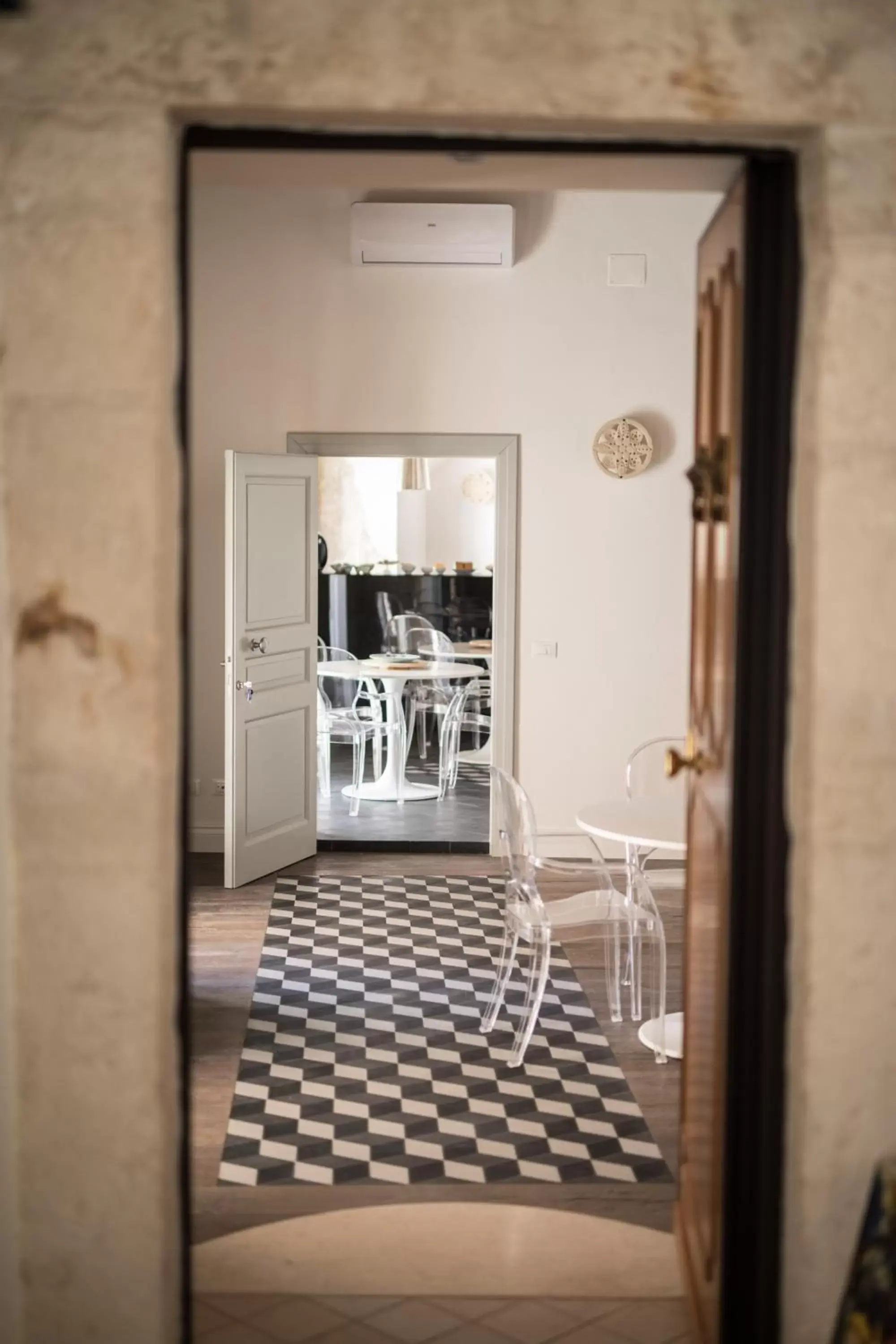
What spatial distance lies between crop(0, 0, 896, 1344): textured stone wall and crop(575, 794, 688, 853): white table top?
6.20 ft

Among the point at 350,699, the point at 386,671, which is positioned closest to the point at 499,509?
the point at 386,671

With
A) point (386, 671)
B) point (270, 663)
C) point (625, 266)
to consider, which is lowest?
point (386, 671)

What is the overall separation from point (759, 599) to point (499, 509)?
17.0 ft

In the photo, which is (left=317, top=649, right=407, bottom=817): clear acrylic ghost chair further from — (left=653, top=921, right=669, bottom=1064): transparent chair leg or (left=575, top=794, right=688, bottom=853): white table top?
Answer: (left=653, top=921, right=669, bottom=1064): transparent chair leg

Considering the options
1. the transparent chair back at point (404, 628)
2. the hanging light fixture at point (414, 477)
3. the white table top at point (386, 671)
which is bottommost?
the white table top at point (386, 671)

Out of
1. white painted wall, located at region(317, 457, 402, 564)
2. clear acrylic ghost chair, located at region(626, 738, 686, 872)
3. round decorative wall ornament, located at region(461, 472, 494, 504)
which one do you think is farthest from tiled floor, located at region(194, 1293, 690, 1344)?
round decorative wall ornament, located at region(461, 472, 494, 504)

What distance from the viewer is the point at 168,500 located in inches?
88.1

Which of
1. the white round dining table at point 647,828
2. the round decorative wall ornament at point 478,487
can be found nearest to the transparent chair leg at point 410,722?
the round decorative wall ornament at point 478,487

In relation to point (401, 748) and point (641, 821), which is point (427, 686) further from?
point (641, 821)

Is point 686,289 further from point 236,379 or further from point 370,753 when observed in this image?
point 370,753

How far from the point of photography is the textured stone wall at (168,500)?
2.15m

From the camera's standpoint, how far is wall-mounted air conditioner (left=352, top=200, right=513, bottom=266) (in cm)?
708

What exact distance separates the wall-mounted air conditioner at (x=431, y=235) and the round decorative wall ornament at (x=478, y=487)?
252 inches

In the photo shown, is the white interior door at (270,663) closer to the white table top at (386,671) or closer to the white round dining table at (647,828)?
the white table top at (386,671)
